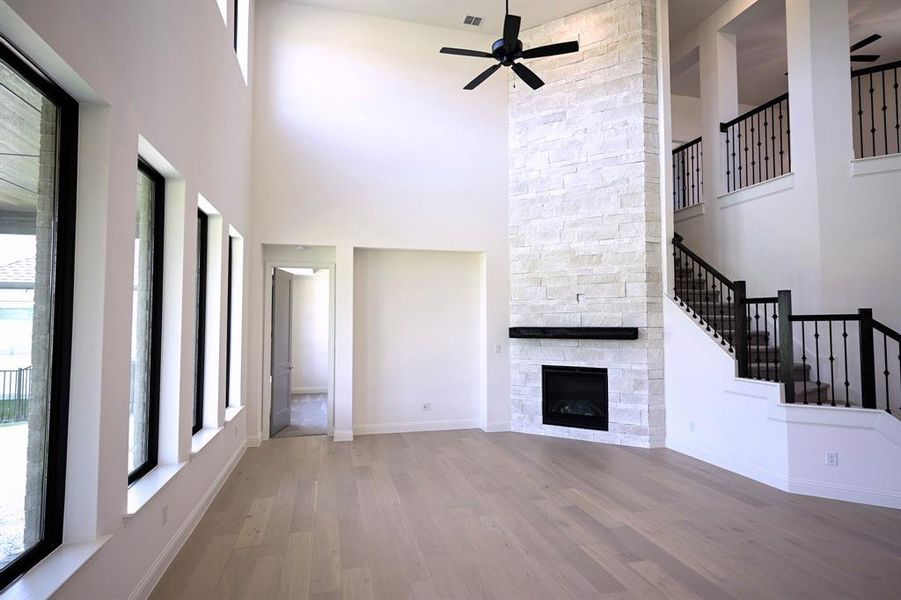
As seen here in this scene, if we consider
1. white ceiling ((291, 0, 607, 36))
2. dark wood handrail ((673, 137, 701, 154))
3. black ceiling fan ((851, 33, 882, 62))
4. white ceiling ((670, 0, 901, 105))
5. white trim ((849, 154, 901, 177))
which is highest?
white ceiling ((670, 0, 901, 105))

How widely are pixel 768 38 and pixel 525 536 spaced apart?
861 cm

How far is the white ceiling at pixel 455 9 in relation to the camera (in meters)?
6.42

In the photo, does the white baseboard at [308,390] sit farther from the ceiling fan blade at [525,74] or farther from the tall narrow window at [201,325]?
the ceiling fan blade at [525,74]

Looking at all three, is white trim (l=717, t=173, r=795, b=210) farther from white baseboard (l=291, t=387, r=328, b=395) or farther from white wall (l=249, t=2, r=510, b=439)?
white baseboard (l=291, t=387, r=328, b=395)

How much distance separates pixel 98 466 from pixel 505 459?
4.13 metres

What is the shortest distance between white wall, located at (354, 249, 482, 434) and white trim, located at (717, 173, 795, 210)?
361 cm

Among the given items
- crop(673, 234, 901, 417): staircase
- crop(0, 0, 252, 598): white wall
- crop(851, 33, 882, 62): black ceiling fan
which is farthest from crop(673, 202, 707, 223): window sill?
crop(0, 0, 252, 598): white wall

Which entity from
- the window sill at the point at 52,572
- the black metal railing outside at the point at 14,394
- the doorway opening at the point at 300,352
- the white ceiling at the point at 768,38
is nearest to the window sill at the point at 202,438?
the window sill at the point at 52,572

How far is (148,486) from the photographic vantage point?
2910 millimetres

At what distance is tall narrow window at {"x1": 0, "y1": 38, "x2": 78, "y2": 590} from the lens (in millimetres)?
1832

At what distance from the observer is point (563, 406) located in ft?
21.7

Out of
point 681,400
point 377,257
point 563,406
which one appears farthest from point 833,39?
point 377,257

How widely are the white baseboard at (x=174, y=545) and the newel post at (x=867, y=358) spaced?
5.47 metres

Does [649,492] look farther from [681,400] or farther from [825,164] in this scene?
[825,164]
